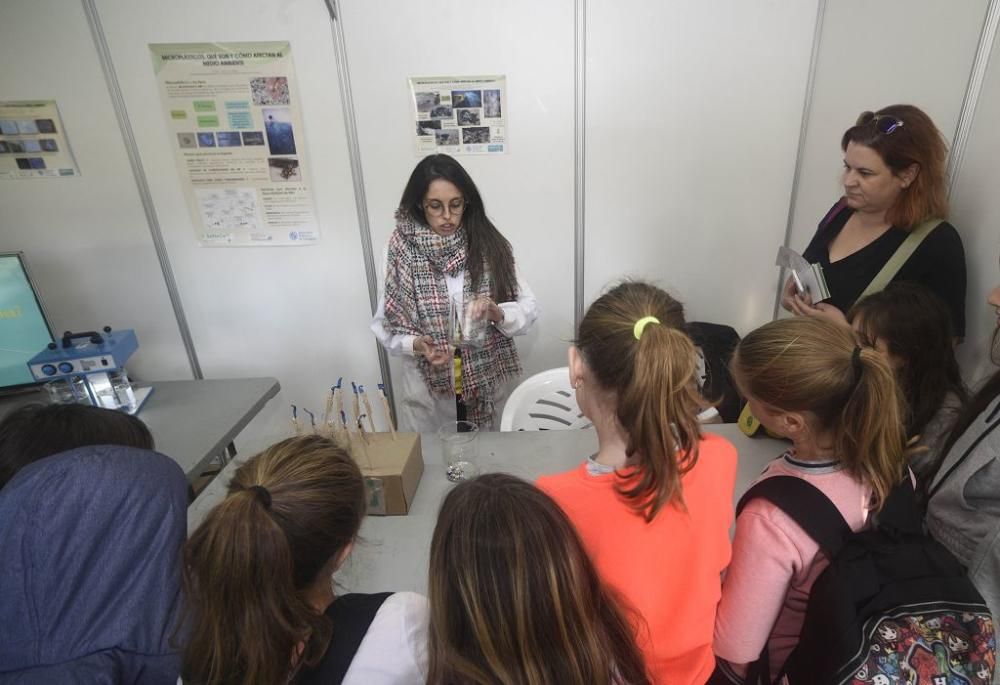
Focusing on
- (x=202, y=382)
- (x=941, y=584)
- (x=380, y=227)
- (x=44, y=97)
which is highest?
(x=44, y=97)

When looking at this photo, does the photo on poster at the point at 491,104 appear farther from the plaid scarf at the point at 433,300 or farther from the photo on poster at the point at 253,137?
the photo on poster at the point at 253,137

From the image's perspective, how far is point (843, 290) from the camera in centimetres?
161

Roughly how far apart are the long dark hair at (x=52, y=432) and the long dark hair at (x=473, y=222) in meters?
1.12

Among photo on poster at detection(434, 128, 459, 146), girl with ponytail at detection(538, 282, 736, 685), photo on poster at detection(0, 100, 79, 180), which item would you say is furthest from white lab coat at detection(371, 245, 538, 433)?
photo on poster at detection(0, 100, 79, 180)

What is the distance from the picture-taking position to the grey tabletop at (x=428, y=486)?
41.8 inches

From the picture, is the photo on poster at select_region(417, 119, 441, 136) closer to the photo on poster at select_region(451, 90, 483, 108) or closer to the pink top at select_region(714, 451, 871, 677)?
the photo on poster at select_region(451, 90, 483, 108)

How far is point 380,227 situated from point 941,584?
2.28 meters

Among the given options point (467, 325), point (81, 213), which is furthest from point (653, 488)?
point (81, 213)

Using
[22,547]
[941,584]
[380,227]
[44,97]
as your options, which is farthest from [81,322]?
[941,584]

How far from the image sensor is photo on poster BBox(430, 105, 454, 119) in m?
2.21

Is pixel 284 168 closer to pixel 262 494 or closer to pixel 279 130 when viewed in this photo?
pixel 279 130

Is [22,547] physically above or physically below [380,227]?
below

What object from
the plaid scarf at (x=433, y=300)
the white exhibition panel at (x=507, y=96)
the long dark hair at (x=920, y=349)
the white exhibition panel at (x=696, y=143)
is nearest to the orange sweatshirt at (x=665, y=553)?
the long dark hair at (x=920, y=349)

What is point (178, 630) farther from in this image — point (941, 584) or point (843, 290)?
point (843, 290)
